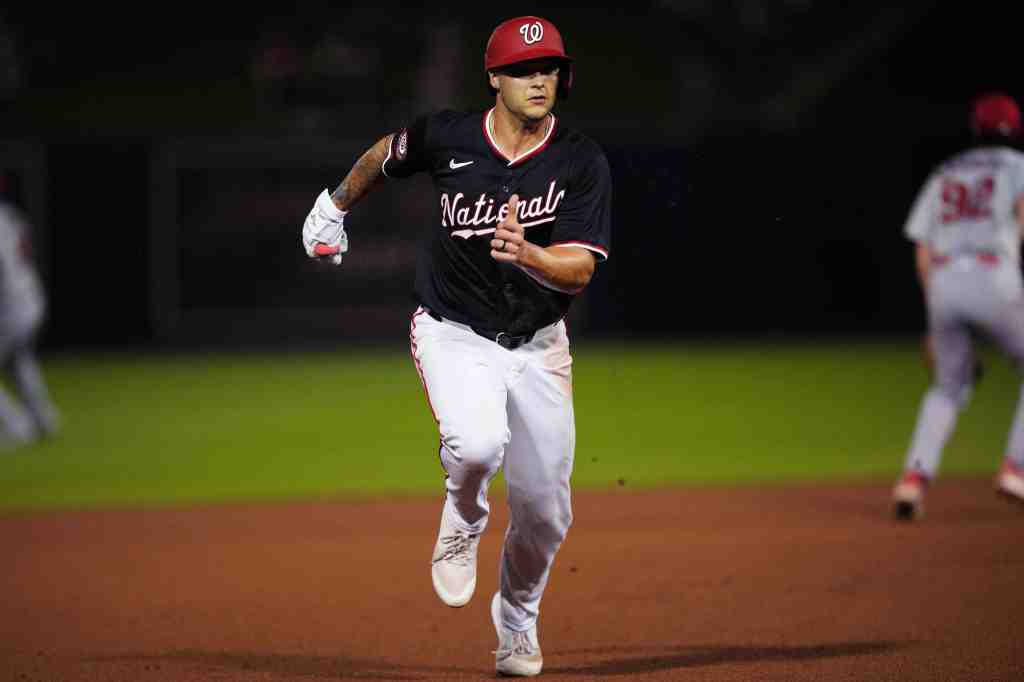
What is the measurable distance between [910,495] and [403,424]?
6143 mm

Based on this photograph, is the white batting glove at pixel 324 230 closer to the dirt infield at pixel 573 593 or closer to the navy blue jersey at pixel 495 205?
the navy blue jersey at pixel 495 205

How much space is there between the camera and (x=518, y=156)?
5219mm

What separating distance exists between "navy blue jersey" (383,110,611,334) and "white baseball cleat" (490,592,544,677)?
117cm

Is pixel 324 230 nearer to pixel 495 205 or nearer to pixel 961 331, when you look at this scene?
pixel 495 205

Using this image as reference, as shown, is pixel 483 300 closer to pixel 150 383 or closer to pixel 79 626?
pixel 79 626

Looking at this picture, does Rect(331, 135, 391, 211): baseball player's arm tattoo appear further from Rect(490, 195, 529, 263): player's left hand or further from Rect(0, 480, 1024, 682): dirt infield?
Rect(0, 480, 1024, 682): dirt infield

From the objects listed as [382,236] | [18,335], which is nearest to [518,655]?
[18,335]

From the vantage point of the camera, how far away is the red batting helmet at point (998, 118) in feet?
27.8

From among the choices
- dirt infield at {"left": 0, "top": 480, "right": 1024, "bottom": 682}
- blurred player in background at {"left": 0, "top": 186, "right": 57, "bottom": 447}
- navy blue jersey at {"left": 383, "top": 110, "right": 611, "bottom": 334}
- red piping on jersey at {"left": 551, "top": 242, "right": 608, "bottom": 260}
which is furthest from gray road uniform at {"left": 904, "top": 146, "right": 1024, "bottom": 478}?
blurred player in background at {"left": 0, "top": 186, "right": 57, "bottom": 447}

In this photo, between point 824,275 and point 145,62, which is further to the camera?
point 145,62

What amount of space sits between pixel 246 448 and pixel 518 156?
7.74m

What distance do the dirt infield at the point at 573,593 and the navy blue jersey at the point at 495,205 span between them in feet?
4.62

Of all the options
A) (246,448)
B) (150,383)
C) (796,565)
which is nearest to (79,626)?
(796,565)

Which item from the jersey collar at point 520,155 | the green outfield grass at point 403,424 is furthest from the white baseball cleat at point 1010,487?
the jersey collar at point 520,155
